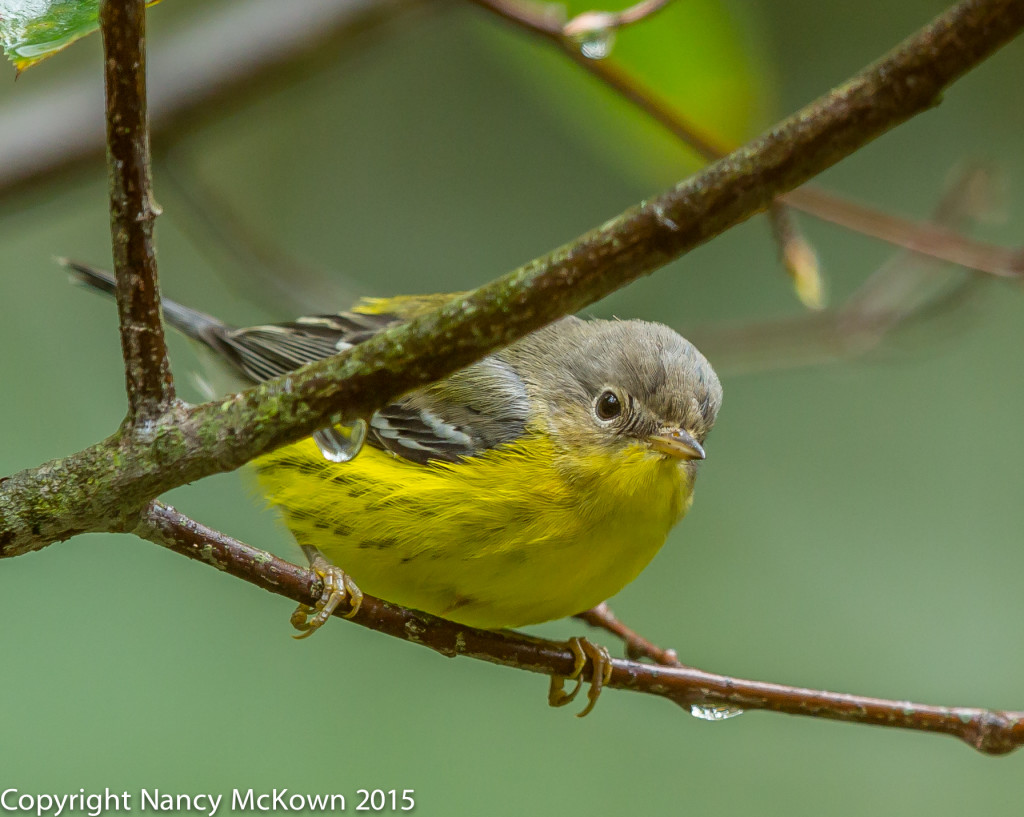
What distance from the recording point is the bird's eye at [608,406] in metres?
3.24

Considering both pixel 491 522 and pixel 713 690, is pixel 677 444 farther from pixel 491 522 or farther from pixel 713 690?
pixel 713 690

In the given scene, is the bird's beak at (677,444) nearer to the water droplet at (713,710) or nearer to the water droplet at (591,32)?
the water droplet at (713,710)

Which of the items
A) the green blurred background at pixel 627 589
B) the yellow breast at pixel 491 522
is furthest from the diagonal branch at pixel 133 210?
the green blurred background at pixel 627 589

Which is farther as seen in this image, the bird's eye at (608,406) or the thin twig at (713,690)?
the bird's eye at (608,406)

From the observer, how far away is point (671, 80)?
3.09 meters

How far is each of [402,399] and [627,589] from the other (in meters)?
3.36

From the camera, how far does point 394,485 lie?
9.91 ft

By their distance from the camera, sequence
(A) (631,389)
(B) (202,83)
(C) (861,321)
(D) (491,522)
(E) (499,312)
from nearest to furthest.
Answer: (E) (499,312) < (D) (491,522) < (A) (631,389) < (B) (202,83) < (C) (861,321)

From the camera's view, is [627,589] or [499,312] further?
[627,589]

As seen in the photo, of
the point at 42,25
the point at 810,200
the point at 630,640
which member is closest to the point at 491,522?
the point at 630,640

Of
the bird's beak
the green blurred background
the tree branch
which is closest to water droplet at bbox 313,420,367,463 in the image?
the tree branch

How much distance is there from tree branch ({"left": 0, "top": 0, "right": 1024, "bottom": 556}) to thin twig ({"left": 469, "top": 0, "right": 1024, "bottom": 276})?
55.1 inches

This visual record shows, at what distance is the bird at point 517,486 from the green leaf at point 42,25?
144 cm

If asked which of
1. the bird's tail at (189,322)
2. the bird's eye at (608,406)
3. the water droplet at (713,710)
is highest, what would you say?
the bird's tail at (189,322)
